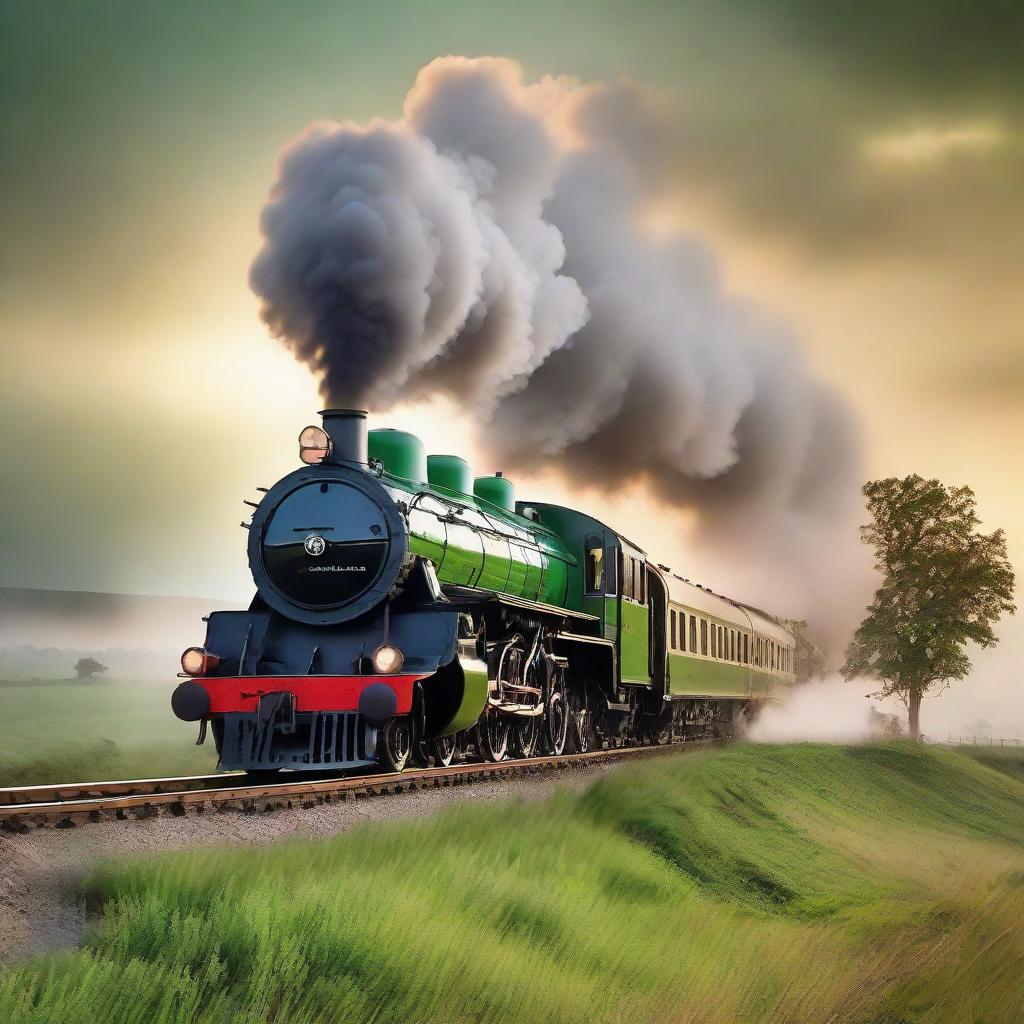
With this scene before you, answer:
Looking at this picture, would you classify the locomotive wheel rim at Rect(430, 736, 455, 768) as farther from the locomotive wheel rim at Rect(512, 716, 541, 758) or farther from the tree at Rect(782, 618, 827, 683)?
the tree at Rect(782, 618, 827, 683)

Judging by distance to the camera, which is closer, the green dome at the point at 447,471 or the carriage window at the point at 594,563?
the green dome at the point at 447,471

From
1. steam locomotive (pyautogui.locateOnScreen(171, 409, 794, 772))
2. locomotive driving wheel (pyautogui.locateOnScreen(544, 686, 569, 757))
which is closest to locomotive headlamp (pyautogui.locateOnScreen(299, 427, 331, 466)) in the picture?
steam locomotive (pyautogui.locateOnScreen(171, 409, 794, 772))

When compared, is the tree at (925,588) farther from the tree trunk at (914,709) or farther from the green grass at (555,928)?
the green grass at (555,928)

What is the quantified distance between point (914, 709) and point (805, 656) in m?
7.92

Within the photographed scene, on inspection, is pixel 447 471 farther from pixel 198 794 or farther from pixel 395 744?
pixel 198 794

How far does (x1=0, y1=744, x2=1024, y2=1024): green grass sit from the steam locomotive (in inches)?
61.6

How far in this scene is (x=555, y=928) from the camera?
23.2ft

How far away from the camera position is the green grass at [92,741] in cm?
1455

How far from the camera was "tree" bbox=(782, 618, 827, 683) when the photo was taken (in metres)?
34.9

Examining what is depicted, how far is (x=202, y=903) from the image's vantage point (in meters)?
6.21

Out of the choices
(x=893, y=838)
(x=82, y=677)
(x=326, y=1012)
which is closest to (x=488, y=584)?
(x=893, y=838)

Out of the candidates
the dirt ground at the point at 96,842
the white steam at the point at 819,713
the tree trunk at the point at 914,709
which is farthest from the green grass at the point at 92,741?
the tree trunk at the point at 914,709

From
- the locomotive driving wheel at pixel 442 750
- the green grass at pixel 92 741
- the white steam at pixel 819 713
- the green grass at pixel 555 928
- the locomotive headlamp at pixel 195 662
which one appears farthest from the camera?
the white steam at pixel 819 713

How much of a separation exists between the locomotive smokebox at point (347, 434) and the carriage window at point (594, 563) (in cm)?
509
